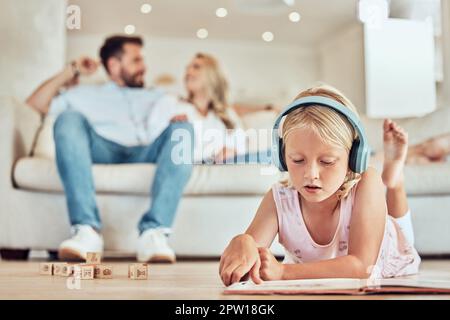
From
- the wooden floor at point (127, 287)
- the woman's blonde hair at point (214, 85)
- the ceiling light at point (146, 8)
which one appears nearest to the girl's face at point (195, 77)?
the woman's blonde hair at point (214, 85)

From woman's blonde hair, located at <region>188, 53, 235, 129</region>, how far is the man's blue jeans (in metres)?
0.39

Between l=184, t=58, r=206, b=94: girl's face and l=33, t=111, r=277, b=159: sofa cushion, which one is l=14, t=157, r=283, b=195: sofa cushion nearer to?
l=33, t=111, r=277, b=159: sofa cushion

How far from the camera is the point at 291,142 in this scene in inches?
32.9

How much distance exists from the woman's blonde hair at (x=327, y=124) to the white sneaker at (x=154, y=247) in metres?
0.61

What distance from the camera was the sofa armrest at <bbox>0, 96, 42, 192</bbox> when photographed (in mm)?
1674

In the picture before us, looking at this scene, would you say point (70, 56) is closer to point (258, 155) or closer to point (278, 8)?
point (278, 8)

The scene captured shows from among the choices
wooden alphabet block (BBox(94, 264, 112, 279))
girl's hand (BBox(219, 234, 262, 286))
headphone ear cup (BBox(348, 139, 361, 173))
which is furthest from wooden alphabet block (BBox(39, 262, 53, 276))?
headphone ear cup (BBox(348, 139, 361, 173))

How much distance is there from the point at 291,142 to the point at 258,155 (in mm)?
309

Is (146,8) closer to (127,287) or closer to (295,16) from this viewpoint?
(295,16)

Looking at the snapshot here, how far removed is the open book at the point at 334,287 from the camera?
0.71 meters

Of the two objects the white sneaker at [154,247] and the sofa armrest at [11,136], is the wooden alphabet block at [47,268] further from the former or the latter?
the sofa armrest at [11,136]

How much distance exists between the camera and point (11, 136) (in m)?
1.70

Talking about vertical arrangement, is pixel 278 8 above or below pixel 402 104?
above
